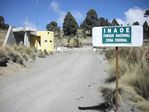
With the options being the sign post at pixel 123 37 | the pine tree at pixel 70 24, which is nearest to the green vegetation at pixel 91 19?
the pine tree at pixel 70 24

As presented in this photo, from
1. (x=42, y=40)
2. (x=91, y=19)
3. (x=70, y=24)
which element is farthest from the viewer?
(x=91, y=19)

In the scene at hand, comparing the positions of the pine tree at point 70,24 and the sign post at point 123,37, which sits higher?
the pine tree at point 70,24

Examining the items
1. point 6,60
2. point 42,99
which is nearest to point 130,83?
point 42,99

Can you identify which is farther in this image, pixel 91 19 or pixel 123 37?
pixel 91 19

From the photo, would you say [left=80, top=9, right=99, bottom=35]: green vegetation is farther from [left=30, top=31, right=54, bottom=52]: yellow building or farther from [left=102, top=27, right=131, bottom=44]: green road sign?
[left=102, top=27, right=131, bottom=44]: green road sign

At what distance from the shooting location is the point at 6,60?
70.8 feet

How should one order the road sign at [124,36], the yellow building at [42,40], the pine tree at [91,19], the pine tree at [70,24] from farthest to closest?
the pine tree at [91,19], the pine tree at [70,24], the yellow building at [42,40], the road sign at [124,36]

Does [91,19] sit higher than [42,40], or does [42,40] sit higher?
[91,19]

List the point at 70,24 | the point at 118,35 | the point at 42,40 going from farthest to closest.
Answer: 1. the point at 70,24
2. the point at 42,40
3. the point at 118,35

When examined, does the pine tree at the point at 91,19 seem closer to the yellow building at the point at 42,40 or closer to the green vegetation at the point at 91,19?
the green vegetation at the point at 91,19

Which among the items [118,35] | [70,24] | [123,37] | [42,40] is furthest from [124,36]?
[70,24]

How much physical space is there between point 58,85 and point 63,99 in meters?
3.13

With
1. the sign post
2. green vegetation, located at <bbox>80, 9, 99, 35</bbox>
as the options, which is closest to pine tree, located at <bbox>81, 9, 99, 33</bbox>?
green vegetation, located at <bbox>80, 9, 99, 35</bbox>

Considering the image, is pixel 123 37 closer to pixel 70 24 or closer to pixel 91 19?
pixel 70 24
